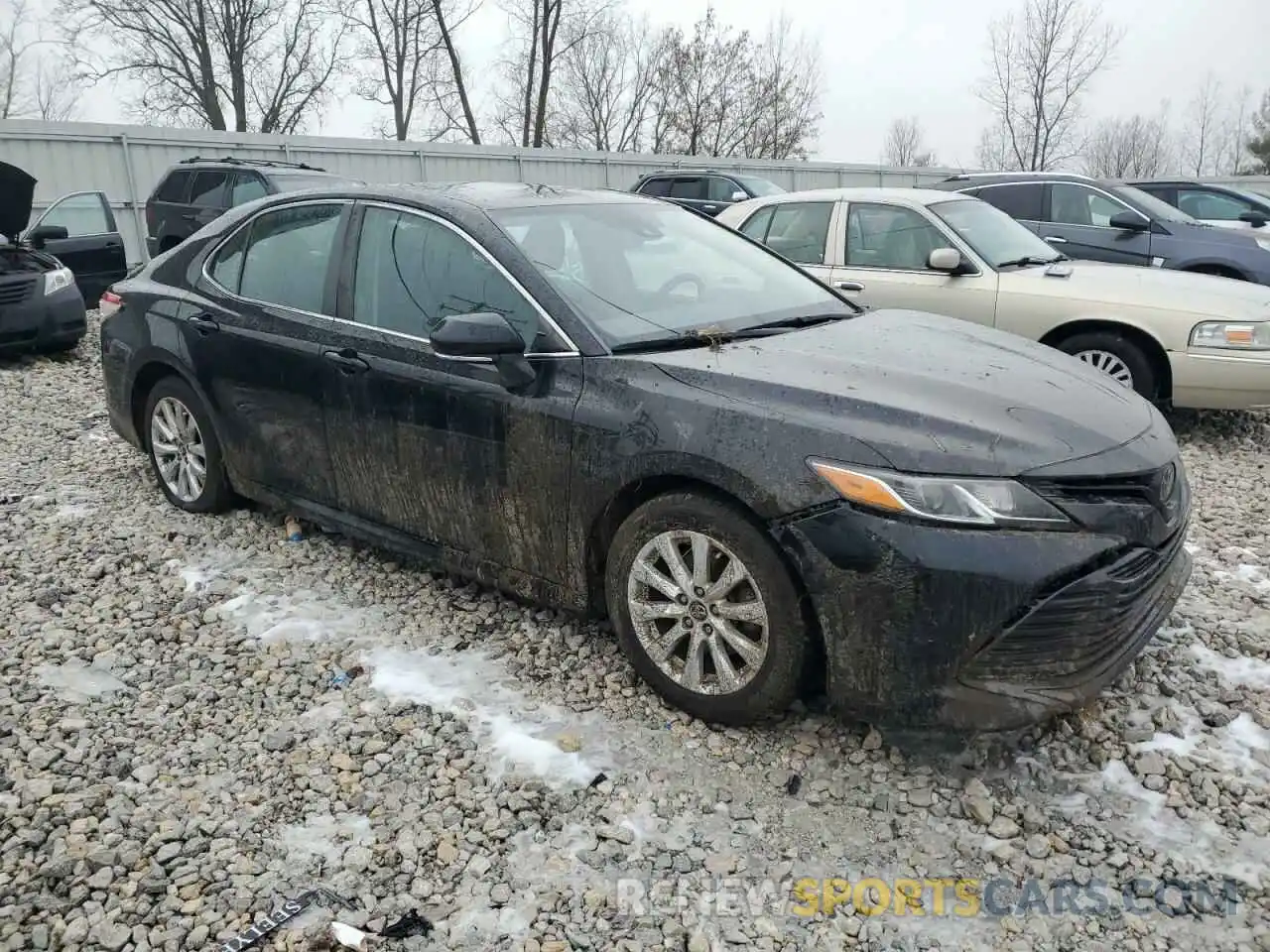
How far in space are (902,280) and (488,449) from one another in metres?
4.51

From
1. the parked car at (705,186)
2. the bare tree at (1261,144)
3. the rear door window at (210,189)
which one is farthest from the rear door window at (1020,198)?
the bare tree at (1261,144)

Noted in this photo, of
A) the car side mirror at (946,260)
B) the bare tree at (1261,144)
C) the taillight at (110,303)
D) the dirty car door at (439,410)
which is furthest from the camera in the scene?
the bare tree at (1261,144)

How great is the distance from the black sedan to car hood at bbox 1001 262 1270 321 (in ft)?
9.52

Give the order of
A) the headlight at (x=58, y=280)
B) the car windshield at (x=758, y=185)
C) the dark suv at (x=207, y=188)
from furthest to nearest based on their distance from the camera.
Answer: the car windshield at (x=758, y=185) → the dark suv at (x=207, y=188) → the headlight at (x=58, y=280)

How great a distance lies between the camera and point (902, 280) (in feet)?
23.5

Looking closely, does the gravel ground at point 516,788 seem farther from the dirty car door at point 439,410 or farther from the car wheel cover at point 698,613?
the dirty car door at point 439,410

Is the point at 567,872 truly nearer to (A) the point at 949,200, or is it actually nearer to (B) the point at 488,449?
(B) the point at 488,449

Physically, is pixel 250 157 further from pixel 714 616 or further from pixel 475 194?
pixel 714 616

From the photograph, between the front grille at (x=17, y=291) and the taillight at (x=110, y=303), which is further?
the front grille at (x=17, y=291)

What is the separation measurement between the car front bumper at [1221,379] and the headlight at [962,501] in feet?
14.1

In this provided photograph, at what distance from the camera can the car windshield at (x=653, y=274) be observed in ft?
11.7

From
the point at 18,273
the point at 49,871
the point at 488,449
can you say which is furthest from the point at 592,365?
the point at 18,273

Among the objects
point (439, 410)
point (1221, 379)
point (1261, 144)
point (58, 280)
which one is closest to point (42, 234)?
point (58, 280)

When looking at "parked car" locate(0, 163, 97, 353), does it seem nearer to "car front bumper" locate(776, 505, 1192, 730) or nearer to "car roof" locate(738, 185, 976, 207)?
"car roof" locate(738, 185, 976, 207)
